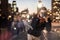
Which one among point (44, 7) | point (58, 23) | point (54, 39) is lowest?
point (54, 39)

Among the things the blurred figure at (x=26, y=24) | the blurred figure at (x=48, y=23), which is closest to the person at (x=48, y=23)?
the blurred figure at (x=48, y=23)

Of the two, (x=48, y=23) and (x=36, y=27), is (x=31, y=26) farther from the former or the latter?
(x=48, y=23)

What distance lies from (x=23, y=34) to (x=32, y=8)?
0.74 feet

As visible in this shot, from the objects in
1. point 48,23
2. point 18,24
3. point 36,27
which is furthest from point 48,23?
point 18,24

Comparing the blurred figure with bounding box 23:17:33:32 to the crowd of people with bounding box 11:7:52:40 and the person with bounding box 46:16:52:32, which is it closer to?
the crowd of people with bounding box 11:7:52:40

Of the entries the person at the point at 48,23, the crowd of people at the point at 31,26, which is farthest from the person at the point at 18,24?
the person at the point at 48,23

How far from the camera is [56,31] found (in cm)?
209

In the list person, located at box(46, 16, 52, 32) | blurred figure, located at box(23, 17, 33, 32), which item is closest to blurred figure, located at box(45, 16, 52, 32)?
person, located at box(46, 16, 52, 32)

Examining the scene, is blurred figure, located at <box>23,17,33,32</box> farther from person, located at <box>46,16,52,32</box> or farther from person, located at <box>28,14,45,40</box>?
person, located at <box>46,16,52,32</box>

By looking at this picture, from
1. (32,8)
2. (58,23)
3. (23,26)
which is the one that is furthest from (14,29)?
(58,23)

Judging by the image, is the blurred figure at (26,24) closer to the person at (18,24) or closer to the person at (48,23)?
the person at (18,24)

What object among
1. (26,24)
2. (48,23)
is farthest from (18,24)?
(48,23)

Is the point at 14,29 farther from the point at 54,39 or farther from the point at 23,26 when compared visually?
the point at 54,39

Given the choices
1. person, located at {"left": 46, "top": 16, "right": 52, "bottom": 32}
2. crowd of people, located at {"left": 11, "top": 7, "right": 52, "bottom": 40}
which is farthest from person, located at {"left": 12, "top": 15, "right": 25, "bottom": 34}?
person, located at {"left": 46, "top": 16, "right": 52, "bottom": 32}
